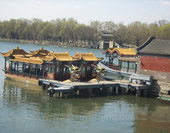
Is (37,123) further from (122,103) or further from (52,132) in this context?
(122,103)

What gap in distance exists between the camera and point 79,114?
29562 mm

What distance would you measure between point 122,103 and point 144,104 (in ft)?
7.43

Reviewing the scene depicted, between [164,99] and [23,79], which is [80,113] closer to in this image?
[164,99]

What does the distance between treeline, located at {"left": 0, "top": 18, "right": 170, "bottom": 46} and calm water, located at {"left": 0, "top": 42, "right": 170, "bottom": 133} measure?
95285 millimetres

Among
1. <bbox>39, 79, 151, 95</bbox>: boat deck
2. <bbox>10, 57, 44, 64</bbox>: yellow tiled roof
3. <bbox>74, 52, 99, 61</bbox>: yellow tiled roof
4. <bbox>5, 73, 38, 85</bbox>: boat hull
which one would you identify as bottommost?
<bbox>5, 73, 38, 85</bbox>: boat hull

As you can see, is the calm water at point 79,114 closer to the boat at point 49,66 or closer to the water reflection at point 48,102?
the water reflection at point 48,102

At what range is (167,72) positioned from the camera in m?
37.6

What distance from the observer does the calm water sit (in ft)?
84.4

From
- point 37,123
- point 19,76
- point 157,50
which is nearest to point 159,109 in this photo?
point 157,50

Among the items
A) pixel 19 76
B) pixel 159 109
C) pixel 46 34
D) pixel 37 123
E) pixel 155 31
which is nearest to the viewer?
pixel 37 123

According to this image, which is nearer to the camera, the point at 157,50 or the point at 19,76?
the point at 157,50

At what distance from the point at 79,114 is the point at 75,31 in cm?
13244

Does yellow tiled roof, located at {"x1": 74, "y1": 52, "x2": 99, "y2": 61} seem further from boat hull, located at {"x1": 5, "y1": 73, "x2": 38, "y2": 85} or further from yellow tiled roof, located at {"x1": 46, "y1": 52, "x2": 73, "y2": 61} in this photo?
boat hull, located at {"x1": 5, "y1": 73, "x2": 38, "y2": 85}

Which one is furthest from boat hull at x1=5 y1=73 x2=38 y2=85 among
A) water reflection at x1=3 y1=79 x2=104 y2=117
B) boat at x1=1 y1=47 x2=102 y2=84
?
water reflection at x1=3 y1=79 x2=104 y2=117
